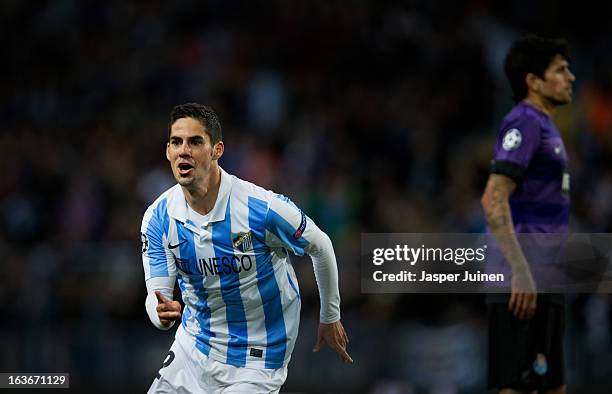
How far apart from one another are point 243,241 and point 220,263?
15 cm

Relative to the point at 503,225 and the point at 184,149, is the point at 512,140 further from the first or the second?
the point at 184,149

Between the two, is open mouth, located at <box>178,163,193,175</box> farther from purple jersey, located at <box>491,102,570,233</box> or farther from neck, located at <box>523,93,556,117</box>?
neck, located at <box>523,93,556,117</box>

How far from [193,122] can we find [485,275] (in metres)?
1.88

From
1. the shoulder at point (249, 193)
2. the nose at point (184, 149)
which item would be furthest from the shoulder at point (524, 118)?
the nose at point (184, 149)

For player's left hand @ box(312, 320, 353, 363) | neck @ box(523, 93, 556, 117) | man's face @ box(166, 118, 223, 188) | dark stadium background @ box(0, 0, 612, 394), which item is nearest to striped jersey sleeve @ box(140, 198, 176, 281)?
man's face @ box(166, 118, 223, 188)

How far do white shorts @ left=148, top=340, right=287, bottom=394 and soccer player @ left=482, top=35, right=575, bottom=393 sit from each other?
4.09 ft

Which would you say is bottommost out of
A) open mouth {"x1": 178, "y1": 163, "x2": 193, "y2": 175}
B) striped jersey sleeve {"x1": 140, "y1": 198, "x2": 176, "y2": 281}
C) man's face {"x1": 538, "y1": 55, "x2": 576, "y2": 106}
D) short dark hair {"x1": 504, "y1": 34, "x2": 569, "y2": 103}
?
striped jersey sleeve {"x1": 140, "y1": 198, "x2": 176, "y2": 281}

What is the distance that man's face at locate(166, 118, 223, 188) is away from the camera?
5305 millimetres

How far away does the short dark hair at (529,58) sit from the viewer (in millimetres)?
6117

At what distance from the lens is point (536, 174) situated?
19.5ft

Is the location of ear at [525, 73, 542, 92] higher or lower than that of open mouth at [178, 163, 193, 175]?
higher

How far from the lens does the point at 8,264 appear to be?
986 centimetres

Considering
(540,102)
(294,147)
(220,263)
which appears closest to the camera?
(220,263)

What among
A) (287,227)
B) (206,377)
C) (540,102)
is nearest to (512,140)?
(540,102)
